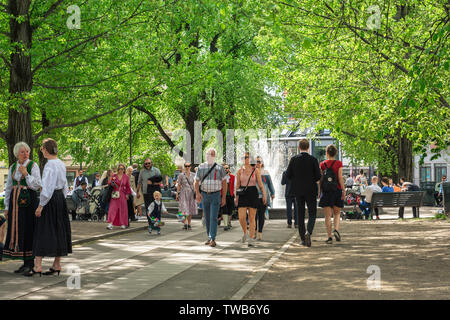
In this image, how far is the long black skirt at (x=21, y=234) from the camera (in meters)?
10.2

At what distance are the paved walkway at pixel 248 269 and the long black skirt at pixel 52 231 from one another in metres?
0.40

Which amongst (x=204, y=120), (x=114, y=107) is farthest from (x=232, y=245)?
(x=204, y=120)

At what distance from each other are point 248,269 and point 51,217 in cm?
310

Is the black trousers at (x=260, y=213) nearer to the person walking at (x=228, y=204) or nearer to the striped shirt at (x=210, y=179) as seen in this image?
the striped shirt at (x=210, y=179)

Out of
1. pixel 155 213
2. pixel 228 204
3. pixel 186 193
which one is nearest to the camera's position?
pixel 155 213

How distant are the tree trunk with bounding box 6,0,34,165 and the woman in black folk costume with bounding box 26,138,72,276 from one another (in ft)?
21.6

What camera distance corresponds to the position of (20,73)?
1650 cm

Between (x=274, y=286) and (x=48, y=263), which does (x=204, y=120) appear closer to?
(x=48, y=263)

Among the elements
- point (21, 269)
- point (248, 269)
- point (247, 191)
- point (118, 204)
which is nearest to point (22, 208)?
point (21, 269)

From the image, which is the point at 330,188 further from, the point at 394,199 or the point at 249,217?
the point at 394,199

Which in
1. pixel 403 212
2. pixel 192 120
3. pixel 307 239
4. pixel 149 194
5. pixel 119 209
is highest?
pixel 192 120

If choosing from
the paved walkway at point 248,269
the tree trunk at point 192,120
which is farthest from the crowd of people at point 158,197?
the tree trunk at point 192,120

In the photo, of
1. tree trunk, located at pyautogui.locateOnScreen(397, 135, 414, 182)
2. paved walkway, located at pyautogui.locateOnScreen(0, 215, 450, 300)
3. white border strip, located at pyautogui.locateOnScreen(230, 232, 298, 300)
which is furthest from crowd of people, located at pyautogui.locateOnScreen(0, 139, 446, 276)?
tree trunk, located at pyautogui.locateOnScreen(397, 135, 414, 182)

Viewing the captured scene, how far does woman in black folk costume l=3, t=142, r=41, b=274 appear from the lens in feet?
33.4
